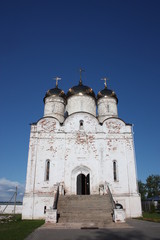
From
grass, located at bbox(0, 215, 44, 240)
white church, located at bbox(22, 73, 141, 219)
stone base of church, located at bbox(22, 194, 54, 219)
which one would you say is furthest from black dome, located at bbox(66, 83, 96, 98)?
grass, located at bbox(0, 215, 44, 240)

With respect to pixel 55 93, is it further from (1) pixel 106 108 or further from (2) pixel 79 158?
(2) pixel 79 158

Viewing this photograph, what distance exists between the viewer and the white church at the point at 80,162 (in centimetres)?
1545

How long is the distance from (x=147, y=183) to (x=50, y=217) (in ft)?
140

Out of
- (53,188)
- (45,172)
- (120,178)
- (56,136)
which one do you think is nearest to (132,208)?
(120,178)

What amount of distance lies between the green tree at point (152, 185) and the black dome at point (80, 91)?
34.3m

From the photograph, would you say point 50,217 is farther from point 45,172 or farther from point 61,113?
point 61,113

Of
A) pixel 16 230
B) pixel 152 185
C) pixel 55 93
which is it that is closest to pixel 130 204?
pixel 16 230

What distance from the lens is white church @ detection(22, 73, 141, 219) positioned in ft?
50.7

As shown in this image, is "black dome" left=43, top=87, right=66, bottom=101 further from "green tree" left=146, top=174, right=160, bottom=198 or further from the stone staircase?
"green tree" left=146, top=174, right=160, bottom=198

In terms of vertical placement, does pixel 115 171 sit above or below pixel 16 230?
above

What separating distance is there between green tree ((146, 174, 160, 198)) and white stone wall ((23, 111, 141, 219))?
3478 centimetres

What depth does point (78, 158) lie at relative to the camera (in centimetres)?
1692

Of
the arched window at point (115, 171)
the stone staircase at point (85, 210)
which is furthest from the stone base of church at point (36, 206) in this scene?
the arched window at point (115, 171)

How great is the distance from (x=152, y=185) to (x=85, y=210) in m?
40.6
